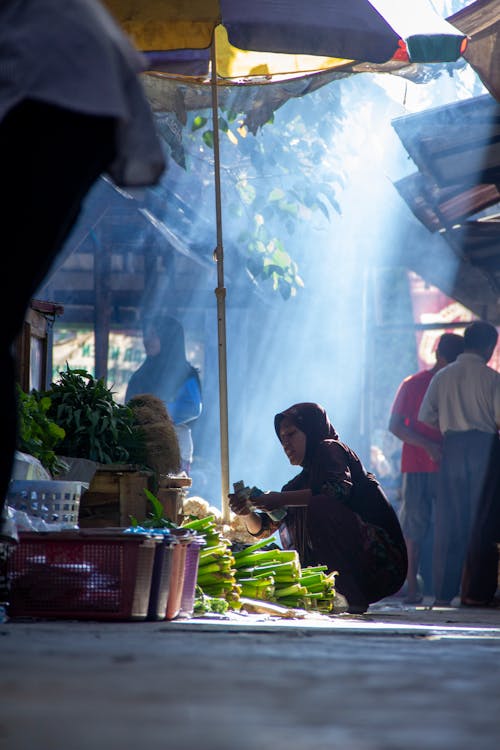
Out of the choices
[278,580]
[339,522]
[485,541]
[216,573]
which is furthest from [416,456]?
→ [216,573]

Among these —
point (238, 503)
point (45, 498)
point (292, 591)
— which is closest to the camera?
point (45, 498)

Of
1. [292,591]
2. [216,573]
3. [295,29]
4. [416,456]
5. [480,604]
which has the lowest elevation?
[480,604]

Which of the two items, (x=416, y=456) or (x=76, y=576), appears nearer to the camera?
(x=76, y=576)

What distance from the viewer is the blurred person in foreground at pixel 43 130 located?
256cm

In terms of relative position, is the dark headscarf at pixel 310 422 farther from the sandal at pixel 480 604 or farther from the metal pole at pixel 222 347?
the sandal at pixel 480 604

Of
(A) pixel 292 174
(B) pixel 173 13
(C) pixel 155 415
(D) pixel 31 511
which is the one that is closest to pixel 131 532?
(D) pixel 31 511

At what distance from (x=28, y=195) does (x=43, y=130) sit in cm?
15

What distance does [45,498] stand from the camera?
194 inches

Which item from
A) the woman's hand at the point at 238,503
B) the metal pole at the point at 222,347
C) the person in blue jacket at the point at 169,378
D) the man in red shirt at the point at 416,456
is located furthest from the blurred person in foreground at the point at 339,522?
the person in blue jacket at the point at 169,378

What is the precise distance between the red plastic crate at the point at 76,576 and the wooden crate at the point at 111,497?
A: 5.24 ft

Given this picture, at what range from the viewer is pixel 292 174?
1459 centimetres

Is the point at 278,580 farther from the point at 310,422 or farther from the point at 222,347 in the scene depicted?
the point at 222,347

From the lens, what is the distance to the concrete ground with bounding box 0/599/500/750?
5.73ft

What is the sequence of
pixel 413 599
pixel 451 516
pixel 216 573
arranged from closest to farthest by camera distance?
1. pixel 216 573
2. pixel 451 516
3. pixel 413 599
